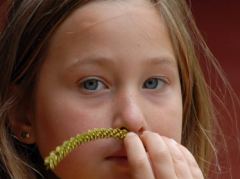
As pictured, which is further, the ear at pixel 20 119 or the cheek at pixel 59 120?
the ear at pixel 20 119

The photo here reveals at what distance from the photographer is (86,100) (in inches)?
60.3

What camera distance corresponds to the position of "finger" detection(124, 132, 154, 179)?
139 centimetres

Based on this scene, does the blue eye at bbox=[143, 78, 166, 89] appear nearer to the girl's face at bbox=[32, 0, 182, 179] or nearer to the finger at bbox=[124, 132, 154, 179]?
the girl's face at bbox=[32, 0, 182, 179]

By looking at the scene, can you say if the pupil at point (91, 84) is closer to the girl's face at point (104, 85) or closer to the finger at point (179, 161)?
the girl's face at point (104, 85)

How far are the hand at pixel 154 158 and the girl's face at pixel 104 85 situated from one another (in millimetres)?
42

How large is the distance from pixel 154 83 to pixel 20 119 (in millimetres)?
325

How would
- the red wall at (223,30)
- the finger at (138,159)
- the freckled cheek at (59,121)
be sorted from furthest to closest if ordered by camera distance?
the red wall at (223,30), the freckled cheek at (59,121), the finger at (138,159)

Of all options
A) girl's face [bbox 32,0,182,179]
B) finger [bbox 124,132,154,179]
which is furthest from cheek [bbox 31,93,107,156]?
finger [bbox 124,132,154,179]

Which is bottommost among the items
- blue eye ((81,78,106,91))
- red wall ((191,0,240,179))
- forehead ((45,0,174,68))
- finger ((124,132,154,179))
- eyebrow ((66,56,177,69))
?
finger ((124,132,154,179))

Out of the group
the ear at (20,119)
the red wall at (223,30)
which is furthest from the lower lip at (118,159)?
the red wall at (223,30)

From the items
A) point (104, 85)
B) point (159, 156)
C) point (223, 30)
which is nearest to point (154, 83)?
point (104, 85)

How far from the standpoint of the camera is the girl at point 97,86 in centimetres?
146

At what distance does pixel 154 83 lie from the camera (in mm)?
1574

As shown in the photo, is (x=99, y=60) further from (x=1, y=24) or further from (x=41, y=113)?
(x=1, y=24)
